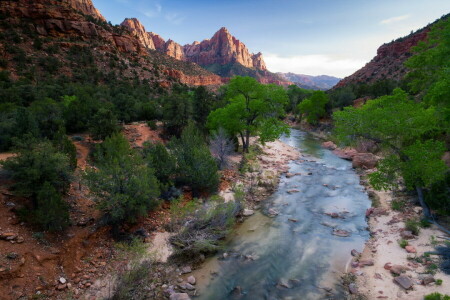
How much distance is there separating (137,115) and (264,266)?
21.7m

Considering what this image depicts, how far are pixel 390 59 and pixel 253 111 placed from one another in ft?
304

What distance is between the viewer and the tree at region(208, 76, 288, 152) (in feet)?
72.0

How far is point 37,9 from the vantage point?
4466cm

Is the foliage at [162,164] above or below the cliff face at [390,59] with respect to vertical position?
below

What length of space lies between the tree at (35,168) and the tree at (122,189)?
1.31 metres

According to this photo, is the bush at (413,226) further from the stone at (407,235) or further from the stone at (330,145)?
the stone at (330,145)


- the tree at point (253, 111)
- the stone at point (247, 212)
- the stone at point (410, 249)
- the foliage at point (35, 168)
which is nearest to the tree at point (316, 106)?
the tree at point (253, 111)

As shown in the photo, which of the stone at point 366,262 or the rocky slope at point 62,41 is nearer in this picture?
the stone at point 366,262

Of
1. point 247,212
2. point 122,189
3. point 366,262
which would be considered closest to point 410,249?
point 366,262

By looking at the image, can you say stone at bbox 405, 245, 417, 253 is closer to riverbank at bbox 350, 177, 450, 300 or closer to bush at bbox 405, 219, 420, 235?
riverbank at bbox 350, 177, 450, 300

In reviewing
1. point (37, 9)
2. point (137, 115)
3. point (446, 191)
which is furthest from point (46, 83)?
point (446, 191)

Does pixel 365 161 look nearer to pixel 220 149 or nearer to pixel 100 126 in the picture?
pixel 220 149

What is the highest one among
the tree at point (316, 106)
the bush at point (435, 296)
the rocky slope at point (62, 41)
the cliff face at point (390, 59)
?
the cliff face at point (390, 59)

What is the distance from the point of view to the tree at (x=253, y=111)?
72.0 ft
